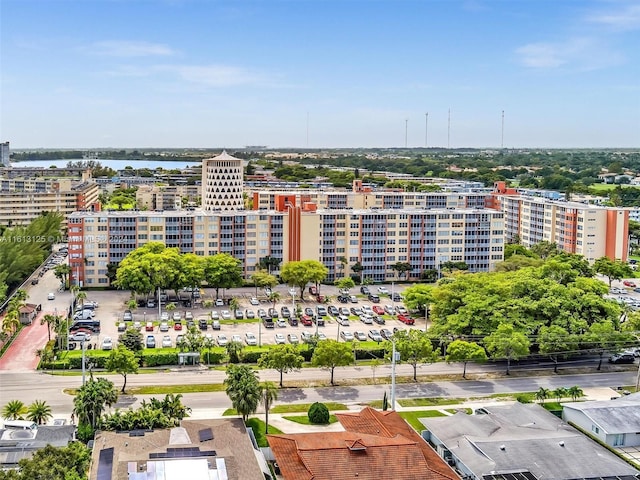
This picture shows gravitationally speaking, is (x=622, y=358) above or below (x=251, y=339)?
below

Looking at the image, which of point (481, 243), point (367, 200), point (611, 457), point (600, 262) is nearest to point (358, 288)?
point (481, 243)

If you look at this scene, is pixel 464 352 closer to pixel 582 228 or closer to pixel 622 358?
pixel 622 358

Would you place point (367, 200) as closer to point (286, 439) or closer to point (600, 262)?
point (600, 262)

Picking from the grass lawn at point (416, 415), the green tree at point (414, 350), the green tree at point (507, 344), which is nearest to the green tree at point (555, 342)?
the green tree at point (507, 344)

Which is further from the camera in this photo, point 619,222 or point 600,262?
point 619,222

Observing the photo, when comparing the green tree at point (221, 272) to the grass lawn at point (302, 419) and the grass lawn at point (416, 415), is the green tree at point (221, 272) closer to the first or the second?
the grass lawn at point (302, 419)

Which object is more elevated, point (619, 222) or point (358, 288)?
point (619, 222)

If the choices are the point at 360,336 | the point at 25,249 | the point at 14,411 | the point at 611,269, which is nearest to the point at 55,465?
the point at 14,411
